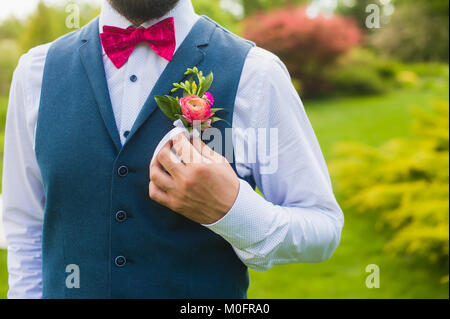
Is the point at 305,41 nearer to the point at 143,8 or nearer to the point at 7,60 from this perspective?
the point at 7,60

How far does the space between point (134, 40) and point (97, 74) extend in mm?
154

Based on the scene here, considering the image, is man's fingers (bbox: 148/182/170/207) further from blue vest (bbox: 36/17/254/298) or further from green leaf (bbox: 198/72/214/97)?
green leaf (bbox: 198/72/214/97)

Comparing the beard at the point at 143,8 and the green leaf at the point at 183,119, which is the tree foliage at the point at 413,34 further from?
the green leaf at the point at 183,119

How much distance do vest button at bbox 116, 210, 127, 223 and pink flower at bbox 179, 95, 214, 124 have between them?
1.13 ft

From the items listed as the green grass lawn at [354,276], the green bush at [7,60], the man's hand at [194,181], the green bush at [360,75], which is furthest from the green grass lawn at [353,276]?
the green bush at [360,75]

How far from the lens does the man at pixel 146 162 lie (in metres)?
1.36

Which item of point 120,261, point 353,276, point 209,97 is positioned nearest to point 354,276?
point 353,276

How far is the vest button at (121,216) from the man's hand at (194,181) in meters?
0.17

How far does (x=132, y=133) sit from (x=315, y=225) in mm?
576

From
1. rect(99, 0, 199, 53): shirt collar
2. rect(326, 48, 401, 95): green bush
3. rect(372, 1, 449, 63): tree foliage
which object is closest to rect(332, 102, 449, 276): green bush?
rect(99, 0, 199, 53): shirt collar

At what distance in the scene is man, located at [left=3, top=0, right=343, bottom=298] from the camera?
136 cm

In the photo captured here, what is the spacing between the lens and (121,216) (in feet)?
4.50

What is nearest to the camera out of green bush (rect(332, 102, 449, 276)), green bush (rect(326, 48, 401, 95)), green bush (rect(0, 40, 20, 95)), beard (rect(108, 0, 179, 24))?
beard (rect(108, 0, 179, 24))

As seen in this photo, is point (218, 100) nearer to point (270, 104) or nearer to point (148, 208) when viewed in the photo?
point (270, 104)
